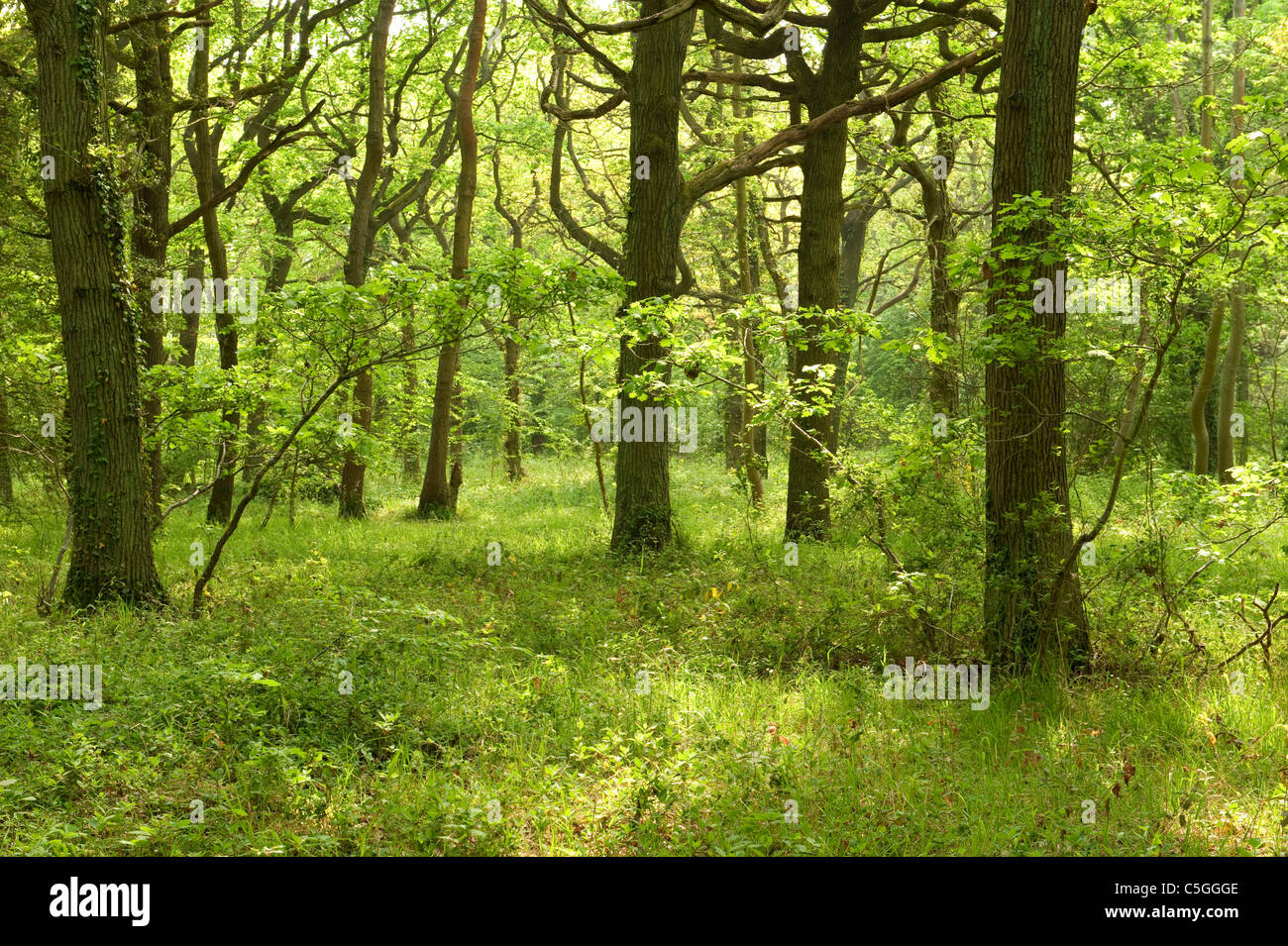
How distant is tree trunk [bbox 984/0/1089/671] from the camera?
21.0 ft

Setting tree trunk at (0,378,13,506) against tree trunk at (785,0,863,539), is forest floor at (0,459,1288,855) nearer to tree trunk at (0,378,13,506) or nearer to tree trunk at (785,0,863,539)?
tree trunk at (785,0,863,539)

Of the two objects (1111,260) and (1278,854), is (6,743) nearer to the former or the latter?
(1278,854)

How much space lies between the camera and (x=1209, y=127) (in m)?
15.0

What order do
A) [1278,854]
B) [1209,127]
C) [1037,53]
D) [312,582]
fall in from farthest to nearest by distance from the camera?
[1209,127] → [312,582] → [1037,53] → [1278,854]

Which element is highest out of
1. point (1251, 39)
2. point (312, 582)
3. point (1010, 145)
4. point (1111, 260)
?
point (1251, 39)

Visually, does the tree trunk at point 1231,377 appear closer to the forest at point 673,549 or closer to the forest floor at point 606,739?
the forest at point 673,549

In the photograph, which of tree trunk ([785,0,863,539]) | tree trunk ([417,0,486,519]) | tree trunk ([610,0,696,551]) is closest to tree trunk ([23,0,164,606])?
tree trunk ([610,0,696,551])

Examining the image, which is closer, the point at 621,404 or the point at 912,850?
the point at 912,850

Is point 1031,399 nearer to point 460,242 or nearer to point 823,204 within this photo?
point 823,204

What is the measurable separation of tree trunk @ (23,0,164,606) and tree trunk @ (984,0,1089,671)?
766 cm

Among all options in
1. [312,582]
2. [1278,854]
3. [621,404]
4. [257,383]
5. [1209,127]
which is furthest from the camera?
[1209,127]

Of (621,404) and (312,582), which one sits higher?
(621,404)

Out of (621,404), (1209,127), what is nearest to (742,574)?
(621,404)

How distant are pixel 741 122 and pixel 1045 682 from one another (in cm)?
1214
